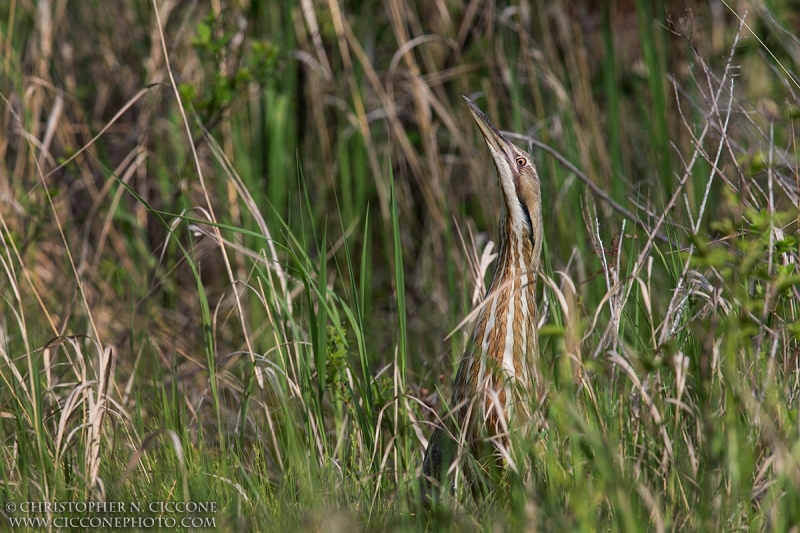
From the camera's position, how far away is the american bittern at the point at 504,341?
6.98 ft

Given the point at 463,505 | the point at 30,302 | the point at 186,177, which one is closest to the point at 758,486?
the point at 463,505

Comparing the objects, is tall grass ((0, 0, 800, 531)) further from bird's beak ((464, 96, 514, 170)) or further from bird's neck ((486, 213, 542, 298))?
bird's beak ((464, 96, 514, 170))

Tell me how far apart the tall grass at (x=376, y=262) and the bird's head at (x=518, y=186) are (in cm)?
13

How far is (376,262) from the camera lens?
4.93 meters

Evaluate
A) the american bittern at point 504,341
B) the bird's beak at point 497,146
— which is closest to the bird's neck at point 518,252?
the american bittern at point 504,341

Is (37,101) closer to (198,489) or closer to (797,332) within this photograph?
(198,489)

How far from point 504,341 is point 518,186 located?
0.43 meters

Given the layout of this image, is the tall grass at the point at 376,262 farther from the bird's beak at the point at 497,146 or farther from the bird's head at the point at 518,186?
the bird's beak at the point at 497,146

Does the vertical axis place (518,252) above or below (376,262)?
above

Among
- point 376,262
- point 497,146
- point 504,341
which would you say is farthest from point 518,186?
point 376,262

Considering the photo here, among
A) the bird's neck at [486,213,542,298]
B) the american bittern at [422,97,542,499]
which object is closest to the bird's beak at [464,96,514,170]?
the american bittern at [422,97,542,499]

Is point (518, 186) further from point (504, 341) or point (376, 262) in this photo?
point (376, 262)

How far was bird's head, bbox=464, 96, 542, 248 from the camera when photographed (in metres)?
2.42

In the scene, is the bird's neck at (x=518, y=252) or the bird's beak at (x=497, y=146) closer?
the bird's neck at (x=518, y=252)
